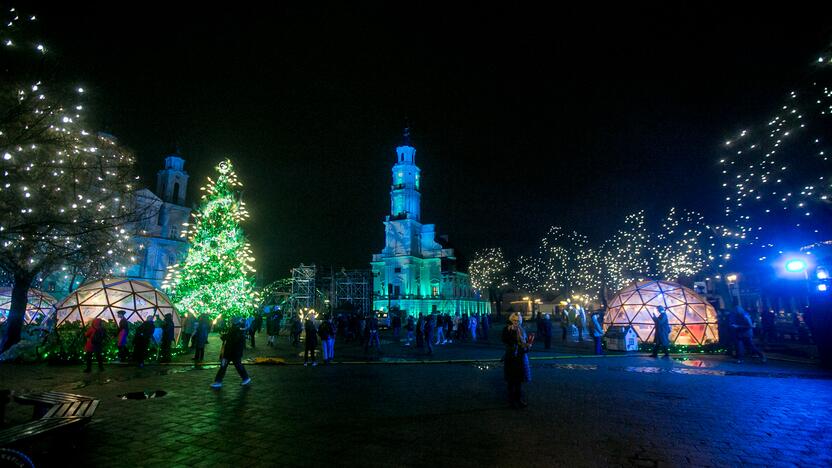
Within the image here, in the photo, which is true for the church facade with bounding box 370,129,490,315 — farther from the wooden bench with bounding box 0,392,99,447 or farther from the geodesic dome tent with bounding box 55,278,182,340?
the wooden bench with bounding box 0,392,99,447

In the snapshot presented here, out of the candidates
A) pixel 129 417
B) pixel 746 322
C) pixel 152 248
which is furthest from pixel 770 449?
pixel 152 248

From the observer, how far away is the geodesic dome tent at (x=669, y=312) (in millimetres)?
18562

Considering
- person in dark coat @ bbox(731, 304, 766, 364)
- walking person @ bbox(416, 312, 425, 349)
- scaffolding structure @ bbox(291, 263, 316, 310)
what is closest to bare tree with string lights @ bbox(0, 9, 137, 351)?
walking person @ bbox(416, 312, 425, 349)

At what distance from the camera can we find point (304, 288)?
153ft

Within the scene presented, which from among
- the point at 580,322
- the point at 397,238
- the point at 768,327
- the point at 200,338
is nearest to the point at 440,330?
the point at 580,322

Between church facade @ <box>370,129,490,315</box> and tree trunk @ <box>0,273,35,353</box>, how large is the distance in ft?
175

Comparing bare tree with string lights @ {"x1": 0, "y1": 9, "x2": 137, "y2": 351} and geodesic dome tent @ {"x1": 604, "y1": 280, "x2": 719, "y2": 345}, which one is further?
Answer: geodesic dome tent @ {"x1": 604, "y1": 280, "x2": 719, "y2": 345}

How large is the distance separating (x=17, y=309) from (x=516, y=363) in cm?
2065

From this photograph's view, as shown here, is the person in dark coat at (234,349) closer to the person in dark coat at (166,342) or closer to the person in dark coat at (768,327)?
the person in dark coat at (166,342)

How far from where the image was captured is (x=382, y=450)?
4973mm

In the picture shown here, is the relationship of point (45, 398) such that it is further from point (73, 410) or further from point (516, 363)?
point (516, 363)

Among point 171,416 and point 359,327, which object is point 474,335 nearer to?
point 359,327

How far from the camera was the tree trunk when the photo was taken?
15.8 m

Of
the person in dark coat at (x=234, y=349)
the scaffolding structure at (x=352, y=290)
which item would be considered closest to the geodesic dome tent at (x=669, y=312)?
the person in dark coat at (x=234, y=349)
